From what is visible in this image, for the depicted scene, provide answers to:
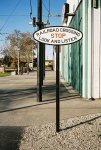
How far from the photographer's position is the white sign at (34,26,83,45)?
8602 mm

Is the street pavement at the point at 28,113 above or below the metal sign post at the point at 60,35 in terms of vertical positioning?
below

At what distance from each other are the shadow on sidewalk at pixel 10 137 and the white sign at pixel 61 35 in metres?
2.17

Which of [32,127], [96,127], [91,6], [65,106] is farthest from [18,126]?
[91,6]

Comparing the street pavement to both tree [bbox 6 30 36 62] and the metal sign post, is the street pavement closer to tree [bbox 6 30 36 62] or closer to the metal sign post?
the metal sign post

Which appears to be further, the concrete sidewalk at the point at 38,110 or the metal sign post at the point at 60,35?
the concrete sidewalk at the point at 38,110

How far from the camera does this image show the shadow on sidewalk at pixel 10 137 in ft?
24.3

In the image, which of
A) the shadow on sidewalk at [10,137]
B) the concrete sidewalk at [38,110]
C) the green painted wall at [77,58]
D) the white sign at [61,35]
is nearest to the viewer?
the shadow on sidewalk at [10,137]

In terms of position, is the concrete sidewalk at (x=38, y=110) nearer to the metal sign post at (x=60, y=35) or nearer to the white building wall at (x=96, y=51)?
the white building wall at (x=96, y=51)

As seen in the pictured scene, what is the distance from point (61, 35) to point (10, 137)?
254cm

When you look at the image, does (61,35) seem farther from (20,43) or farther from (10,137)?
(20,43)

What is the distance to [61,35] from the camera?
28.3 feet

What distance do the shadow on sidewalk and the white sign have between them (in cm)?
217

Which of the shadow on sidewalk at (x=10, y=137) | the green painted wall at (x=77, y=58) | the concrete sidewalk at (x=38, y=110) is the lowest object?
the shadow on sidewalk at (x=10, y=137)

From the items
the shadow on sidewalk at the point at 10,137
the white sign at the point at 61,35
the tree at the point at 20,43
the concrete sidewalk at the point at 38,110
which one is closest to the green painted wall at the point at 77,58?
the concrete sidewalk at the point at 38,110
